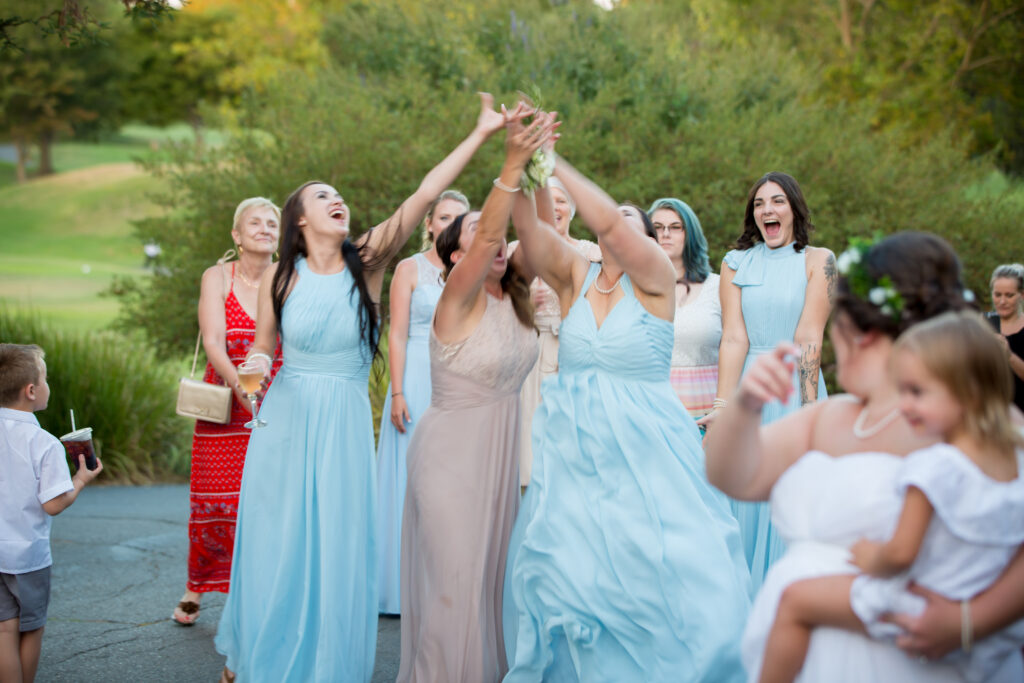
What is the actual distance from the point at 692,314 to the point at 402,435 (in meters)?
1.96

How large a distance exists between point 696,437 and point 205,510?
3361 mm

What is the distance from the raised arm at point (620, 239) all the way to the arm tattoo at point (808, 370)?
4.88 ft

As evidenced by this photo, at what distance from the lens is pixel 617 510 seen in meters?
4.03

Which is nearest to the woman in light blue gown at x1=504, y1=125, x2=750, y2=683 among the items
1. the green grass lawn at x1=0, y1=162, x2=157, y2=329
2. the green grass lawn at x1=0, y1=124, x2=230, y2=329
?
the green grass lawn at x1=0, y1=124, x2=230, y2=329

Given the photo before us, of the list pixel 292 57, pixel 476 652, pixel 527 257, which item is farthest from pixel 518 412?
pixel 292 57

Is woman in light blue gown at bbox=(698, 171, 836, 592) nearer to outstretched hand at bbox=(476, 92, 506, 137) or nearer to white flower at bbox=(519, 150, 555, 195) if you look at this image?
white flower at bbox=(519, 150, 555, 195)

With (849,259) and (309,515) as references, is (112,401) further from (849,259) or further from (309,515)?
(849,259)

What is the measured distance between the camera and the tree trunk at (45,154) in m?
50.8

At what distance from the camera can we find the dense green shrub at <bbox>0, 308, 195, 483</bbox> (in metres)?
10.7

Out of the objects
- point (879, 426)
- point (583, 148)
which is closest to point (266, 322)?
point (879, 426)

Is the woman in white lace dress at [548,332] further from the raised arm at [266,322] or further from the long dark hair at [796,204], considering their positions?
the raised arm at [266,322]

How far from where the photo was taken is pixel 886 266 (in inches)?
99.8

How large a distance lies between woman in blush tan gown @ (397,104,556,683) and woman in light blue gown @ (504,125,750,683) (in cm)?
16

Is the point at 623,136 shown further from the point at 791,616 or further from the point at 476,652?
the point at 791,616
